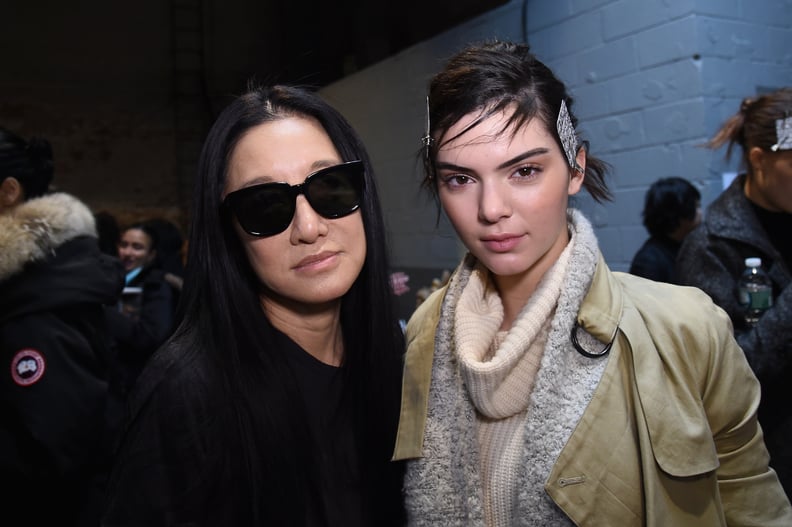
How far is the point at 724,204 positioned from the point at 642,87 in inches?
38.5

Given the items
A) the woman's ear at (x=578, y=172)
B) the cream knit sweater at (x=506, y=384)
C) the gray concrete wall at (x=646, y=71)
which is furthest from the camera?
the gray concrete wall at (x=646, y=71)

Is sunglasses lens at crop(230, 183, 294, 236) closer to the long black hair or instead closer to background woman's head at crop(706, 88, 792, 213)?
the long black hair

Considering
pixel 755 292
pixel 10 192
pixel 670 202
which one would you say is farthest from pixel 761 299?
pixel 10 192

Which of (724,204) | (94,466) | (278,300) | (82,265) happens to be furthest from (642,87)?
(94,466)

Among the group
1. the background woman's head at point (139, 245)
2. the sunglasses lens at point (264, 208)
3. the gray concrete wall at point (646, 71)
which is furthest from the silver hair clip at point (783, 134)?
the background woman's head at point (139, 245)

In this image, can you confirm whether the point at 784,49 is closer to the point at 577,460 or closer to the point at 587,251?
the point at 587,251

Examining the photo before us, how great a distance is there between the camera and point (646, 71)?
2689mm

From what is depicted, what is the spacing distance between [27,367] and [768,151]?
88.6 inches

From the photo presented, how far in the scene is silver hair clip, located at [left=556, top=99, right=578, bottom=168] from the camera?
129 centimetres

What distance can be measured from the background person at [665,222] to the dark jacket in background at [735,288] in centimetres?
64

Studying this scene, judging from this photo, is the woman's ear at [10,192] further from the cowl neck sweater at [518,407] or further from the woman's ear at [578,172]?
the woman's ear at [578,172]

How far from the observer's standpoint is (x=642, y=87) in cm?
272

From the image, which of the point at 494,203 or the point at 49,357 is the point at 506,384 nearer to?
the point at 494,203

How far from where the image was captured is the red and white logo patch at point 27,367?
1792mm
